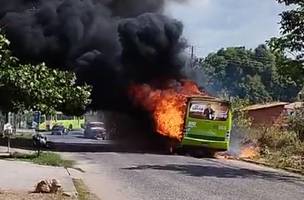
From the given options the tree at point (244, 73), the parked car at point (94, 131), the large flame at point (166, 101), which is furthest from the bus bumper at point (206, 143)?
the tree at point (244, 73)

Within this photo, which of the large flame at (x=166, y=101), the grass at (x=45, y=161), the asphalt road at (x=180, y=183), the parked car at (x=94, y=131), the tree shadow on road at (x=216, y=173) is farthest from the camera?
the parked car at (x=94, y=131)

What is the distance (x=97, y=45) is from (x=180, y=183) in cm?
2234

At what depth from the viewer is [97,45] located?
123ft

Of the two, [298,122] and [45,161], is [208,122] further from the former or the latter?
[45,161]

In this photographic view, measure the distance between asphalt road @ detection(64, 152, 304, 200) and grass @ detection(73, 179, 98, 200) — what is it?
0.78ft

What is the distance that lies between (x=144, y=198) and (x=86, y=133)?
1849 inches

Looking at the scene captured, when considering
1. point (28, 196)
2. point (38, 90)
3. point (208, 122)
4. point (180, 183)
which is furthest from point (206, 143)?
point (28, 196)

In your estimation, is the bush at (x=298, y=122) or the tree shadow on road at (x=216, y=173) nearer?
the tree shadow on road at (x=216, y=173)

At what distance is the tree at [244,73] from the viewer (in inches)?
3578

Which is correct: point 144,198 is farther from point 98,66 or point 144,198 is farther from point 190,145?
point 98,66

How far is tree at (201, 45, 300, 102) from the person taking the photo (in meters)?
90.9

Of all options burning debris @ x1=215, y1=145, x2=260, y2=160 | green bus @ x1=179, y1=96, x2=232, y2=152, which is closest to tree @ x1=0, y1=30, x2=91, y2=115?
green bus @ x1=179, y1=96, x2=232, y2=152

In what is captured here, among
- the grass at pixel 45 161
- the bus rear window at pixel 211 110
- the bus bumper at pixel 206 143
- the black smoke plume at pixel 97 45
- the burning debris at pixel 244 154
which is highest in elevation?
the black smoke plume at pixel 97 45

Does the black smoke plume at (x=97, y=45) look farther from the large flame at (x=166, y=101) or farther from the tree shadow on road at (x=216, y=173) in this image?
the tree shadow on road at (x=216, y=173)
